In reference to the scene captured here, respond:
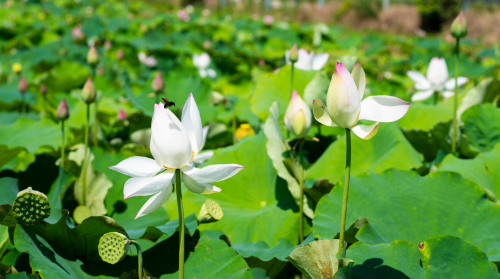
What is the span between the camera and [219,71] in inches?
130

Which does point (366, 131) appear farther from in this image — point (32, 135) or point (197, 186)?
point (32, 135)

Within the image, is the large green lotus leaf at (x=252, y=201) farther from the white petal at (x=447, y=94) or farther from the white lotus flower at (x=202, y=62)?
the white lotus flower at (x=202, y=62)

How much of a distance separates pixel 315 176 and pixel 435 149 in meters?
0.52

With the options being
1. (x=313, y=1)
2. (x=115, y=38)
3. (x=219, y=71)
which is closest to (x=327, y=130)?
(x=219, y=71)

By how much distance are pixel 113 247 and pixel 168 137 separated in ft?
0.75

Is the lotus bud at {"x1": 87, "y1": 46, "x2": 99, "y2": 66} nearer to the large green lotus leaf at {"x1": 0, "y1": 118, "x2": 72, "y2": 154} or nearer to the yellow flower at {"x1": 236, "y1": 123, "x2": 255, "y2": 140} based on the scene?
the large green lotus leaf at {"x1": 0, "y1": 118, "x2": 72, "y2": 154}

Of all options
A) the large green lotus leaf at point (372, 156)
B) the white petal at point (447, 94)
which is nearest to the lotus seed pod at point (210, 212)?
the large green lotus leaf at point (372, 156)

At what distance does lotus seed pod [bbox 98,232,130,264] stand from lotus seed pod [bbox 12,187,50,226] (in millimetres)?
190

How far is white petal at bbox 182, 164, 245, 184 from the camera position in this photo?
0.67 m

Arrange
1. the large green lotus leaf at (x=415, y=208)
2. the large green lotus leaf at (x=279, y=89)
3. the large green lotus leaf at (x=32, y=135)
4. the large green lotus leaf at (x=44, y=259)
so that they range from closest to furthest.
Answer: the large green lotus leaf at (x=44, y=259)
the large green lotus leaf at (x=415, y=208)
the large green lotus leaf at (x=32, y=135)
the large green lotus leaf at (x=279, y=89)

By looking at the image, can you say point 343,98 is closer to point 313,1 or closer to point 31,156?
point 31,156

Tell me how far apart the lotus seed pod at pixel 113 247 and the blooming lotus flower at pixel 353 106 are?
0.41 meters

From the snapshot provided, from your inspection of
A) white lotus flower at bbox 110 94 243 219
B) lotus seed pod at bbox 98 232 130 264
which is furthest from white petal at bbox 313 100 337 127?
lotus seed pod at bbox 98 232 130 264

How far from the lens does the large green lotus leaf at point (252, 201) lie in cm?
120
